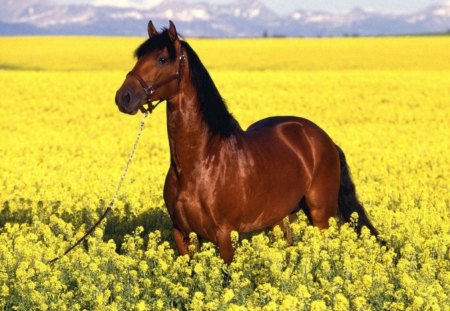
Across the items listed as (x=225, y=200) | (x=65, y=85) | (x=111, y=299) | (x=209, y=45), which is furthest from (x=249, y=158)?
(x=209, y=45)

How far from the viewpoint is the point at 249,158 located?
771 cm

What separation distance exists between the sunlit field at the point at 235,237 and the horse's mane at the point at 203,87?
3.66ft

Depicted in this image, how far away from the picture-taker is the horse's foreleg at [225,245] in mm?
7379

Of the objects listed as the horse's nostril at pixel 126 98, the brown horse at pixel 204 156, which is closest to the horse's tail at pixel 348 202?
the brown horse at pixel 204 156

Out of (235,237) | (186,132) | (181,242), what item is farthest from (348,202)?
(186,132)

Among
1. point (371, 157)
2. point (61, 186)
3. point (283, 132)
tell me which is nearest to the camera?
point (283, 132)

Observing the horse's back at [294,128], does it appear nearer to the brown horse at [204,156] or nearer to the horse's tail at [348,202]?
the brown horse at [204,156]

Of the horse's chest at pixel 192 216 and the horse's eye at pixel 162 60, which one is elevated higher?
the horse's eye at pixel 162 60

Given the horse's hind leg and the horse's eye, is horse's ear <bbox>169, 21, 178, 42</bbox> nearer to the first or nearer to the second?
the horse's eye

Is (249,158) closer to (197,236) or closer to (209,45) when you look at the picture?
(197,236)

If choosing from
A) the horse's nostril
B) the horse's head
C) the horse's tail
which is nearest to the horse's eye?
the horse's head

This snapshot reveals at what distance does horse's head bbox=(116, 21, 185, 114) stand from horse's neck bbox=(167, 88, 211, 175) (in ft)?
0.53

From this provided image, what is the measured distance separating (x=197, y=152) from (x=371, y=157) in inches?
421

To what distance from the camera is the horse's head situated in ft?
22.7
